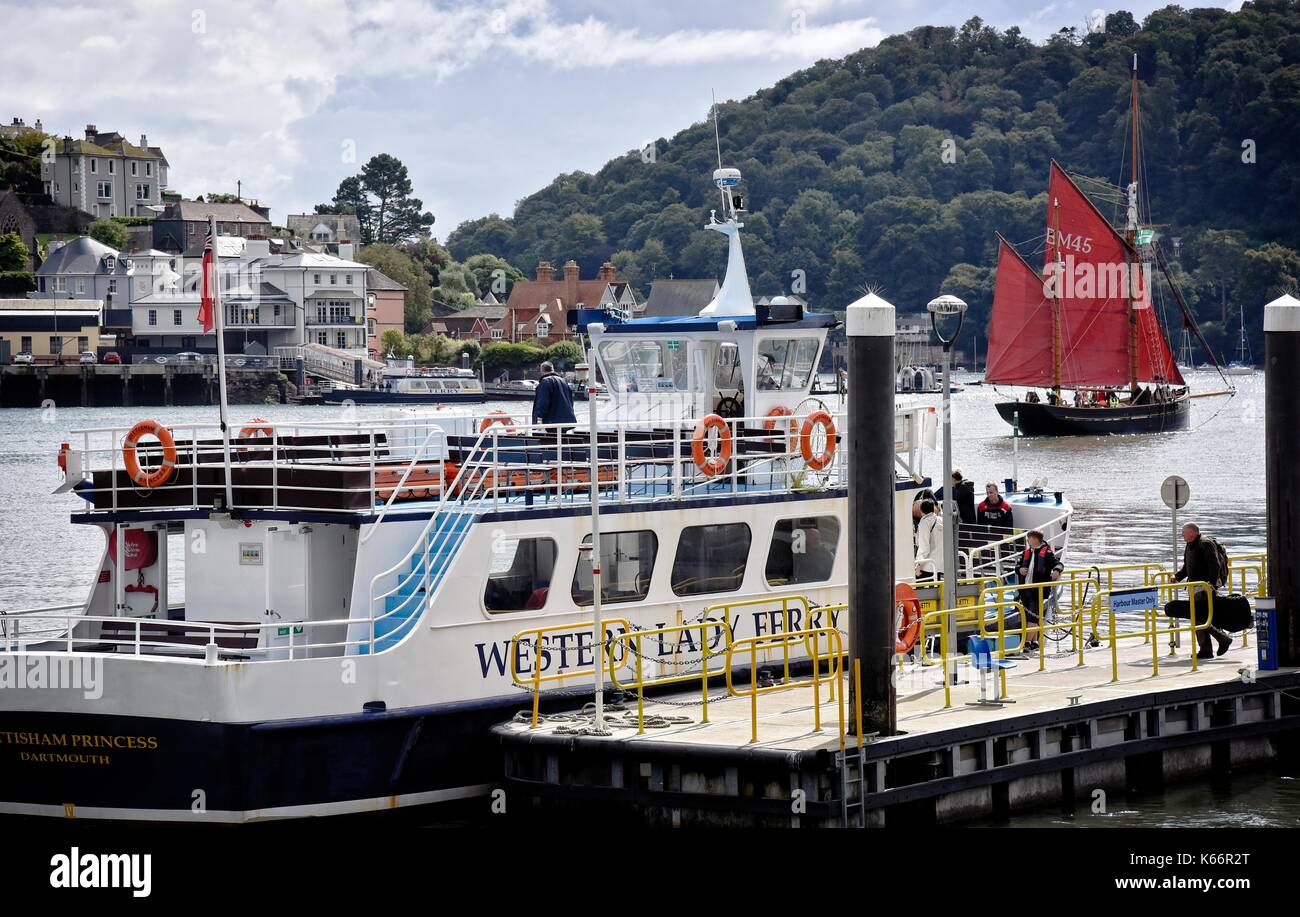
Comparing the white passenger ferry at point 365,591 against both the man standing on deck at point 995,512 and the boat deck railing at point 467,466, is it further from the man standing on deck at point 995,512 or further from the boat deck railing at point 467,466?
the man standing on deck at point 995,512

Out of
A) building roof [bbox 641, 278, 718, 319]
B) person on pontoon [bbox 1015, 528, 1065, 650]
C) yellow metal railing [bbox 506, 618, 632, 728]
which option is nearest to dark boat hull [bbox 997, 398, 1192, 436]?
building roof [bbox 641, 278, 718, 319]

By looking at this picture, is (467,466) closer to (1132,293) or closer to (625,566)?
(625,566)

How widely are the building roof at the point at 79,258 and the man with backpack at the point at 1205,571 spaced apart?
159 m

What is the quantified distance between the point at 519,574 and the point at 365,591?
1672 millimetres

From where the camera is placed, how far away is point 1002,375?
101m

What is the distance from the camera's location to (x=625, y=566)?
63.7ft

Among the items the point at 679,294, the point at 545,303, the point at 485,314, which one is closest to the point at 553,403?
the point at 679,294

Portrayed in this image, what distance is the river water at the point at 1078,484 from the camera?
4253 cm

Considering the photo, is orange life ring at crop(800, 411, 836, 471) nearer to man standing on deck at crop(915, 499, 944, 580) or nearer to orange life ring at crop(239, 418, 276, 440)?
man standing on deck at crop(915, 499, 944, 580)

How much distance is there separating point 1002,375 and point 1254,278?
9725cm

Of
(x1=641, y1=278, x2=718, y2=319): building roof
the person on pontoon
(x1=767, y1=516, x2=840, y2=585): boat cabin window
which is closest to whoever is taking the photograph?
(x1=767, y1=516, x2=840, y2=585): boat cabin window

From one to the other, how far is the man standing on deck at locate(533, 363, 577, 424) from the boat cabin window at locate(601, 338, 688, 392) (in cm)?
250

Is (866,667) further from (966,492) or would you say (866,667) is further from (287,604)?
(966,492)

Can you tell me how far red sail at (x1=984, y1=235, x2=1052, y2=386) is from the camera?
321 feet
